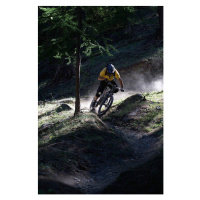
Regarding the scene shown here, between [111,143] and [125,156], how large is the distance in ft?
2.43

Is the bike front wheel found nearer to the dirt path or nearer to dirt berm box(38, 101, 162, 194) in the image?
dirt berm box(38, 101, 162, 194)

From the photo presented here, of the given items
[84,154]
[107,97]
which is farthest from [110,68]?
[84,154]

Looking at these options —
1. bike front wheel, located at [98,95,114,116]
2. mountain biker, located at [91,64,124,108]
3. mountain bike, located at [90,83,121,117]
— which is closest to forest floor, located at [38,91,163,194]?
bike front wheel, located at [98,95,114,116]

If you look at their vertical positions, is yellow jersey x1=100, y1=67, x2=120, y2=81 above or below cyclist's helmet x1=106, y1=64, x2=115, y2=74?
below

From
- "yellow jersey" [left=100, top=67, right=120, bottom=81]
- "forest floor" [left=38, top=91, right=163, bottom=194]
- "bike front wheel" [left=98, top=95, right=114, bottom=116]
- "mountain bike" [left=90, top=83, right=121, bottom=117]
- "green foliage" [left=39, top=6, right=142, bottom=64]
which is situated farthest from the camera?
"bike front wheel" [left=98, top=95, right=114, bottom=116]

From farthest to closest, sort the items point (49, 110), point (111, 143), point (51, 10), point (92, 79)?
point (92, 79), point (49, 110), point (51, 10), point (111, 143)

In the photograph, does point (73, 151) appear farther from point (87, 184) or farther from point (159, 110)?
point (159, 110)

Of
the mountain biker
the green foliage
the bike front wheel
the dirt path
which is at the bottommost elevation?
the dirt path

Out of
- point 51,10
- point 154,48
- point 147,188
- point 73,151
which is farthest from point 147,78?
point 147,188

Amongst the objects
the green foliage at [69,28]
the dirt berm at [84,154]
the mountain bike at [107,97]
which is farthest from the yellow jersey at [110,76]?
the dirt berm at [84,154]

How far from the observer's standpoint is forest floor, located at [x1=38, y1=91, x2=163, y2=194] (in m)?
4.96

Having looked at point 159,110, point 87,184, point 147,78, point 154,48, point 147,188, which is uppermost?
point 154,48

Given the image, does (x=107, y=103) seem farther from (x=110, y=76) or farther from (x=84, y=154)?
(x=84, y=154)

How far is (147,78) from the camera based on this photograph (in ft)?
65.7
